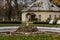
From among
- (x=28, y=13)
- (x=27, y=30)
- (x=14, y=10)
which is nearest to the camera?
(x=27, y=30)

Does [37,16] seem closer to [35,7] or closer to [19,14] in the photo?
[35,7]

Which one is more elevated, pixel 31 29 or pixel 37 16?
pixel 31 29

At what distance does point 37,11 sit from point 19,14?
36.5 feet

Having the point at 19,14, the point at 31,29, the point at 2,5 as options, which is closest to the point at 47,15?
the point at 19,14

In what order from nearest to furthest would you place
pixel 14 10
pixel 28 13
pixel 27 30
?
pixel 27 30
pixel 28 13
pixel 14 10

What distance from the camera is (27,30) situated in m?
25.5

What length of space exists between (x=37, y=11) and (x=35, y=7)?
125 cm

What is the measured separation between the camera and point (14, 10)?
255 ft

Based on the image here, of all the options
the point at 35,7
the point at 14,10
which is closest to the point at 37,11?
the point at 35,7

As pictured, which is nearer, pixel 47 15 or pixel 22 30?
pixel 22 30

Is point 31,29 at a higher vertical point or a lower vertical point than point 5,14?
higher

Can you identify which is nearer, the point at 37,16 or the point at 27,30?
the point at 27,30

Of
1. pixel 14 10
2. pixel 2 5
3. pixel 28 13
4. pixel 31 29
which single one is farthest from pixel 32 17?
pixel 31 29

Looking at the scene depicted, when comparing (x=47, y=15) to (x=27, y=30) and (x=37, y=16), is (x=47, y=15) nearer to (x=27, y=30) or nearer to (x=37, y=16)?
(x=37, y=16)
